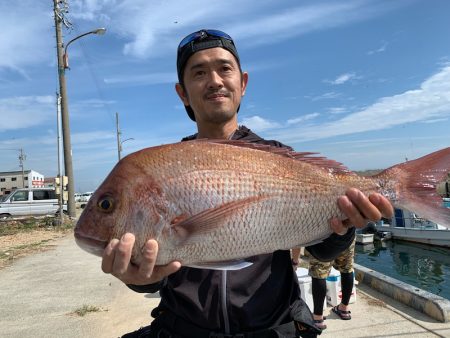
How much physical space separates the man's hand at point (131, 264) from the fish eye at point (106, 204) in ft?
0.54

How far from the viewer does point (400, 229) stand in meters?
22.8

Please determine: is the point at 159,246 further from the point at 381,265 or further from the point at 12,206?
the point at 12,206

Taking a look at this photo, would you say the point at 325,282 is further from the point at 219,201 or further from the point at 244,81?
the point at 219,201

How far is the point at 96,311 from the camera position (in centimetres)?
601

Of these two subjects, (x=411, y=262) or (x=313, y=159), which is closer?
(x=313, y=159)

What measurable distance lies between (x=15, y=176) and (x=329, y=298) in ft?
271

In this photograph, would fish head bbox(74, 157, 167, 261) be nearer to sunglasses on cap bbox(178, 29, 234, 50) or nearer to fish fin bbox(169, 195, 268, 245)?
fish fin bbox(169, 195, 268, 245)

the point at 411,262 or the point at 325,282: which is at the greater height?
the point at 325,282

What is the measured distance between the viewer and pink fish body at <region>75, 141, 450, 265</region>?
5.78ft

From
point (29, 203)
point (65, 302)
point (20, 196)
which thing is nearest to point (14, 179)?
point (20, 196)

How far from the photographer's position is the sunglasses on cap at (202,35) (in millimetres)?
2625

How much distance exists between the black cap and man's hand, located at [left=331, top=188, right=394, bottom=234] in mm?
1299

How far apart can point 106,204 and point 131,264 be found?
0.31 metres

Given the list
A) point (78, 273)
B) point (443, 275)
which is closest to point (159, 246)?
point (78, 273)
